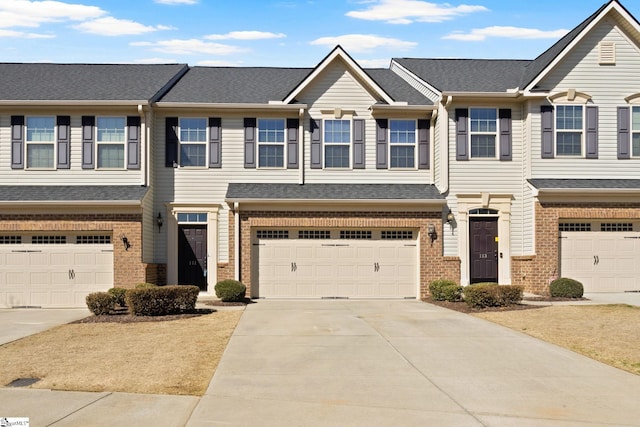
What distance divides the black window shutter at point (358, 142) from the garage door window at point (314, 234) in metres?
2.54

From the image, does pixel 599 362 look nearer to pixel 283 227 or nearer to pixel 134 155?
pixel 283 227

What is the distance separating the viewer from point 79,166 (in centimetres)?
2359

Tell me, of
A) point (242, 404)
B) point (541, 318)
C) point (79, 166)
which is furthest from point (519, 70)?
point (242, 404)

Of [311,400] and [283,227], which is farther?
[283,227]

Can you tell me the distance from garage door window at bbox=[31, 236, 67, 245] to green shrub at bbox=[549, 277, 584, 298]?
611 inches

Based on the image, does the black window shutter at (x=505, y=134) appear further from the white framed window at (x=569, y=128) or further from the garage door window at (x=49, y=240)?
the garage door window at (x=49, y=240)

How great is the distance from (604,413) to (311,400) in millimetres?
3645

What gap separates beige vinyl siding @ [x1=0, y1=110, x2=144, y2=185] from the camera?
23.5 metres

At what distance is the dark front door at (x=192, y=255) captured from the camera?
2400 cm

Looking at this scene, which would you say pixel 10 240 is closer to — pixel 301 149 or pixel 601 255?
pixel 301 149

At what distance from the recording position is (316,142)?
24.4 metres

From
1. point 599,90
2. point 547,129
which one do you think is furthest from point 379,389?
point 599,90

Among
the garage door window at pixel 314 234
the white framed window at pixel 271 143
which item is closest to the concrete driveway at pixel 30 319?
the garage door window at pixel 314 234

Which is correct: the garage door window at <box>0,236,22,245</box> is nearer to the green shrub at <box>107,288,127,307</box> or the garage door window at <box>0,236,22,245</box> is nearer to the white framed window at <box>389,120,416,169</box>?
the green shrub at <box>107,288,127,307</box>
